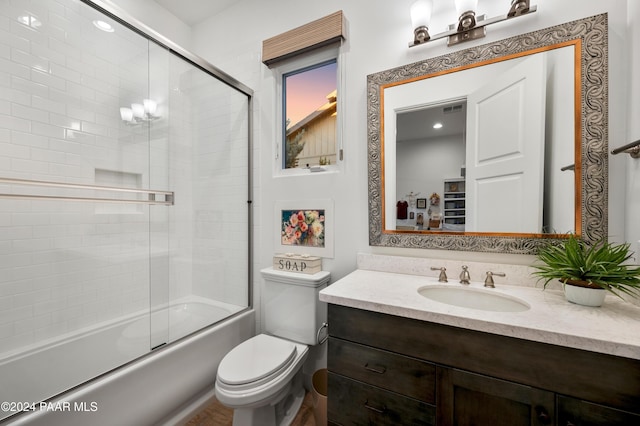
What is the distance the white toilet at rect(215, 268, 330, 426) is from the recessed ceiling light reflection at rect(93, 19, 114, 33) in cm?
167

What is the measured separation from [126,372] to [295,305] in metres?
A: 0.86

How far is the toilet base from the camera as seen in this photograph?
1274mm

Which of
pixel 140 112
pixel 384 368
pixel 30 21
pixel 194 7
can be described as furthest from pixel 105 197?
pixel 384 368

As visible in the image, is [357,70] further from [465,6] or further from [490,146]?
[490,146]

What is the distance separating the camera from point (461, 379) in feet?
2.83

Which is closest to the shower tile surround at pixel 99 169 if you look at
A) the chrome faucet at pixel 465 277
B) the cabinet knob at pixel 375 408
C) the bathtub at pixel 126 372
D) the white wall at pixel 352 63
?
the bathtub at pixel 126 372

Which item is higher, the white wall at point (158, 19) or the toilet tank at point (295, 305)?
the white wall at point (158, 19)

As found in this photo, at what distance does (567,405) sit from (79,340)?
2.26 m

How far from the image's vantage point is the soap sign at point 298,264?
161 cm

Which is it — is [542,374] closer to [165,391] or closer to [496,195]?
[496,195]

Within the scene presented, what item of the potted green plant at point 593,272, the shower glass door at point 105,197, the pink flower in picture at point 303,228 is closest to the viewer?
the potted green plant at point 593,272

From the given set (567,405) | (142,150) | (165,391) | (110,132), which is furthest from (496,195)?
(110,132)

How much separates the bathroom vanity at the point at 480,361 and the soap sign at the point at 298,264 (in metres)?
0.45

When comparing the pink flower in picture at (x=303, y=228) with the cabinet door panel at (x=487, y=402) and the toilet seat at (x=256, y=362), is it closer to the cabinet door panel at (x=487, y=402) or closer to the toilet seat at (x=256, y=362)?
the toilet seat at (x=256, y=362)
